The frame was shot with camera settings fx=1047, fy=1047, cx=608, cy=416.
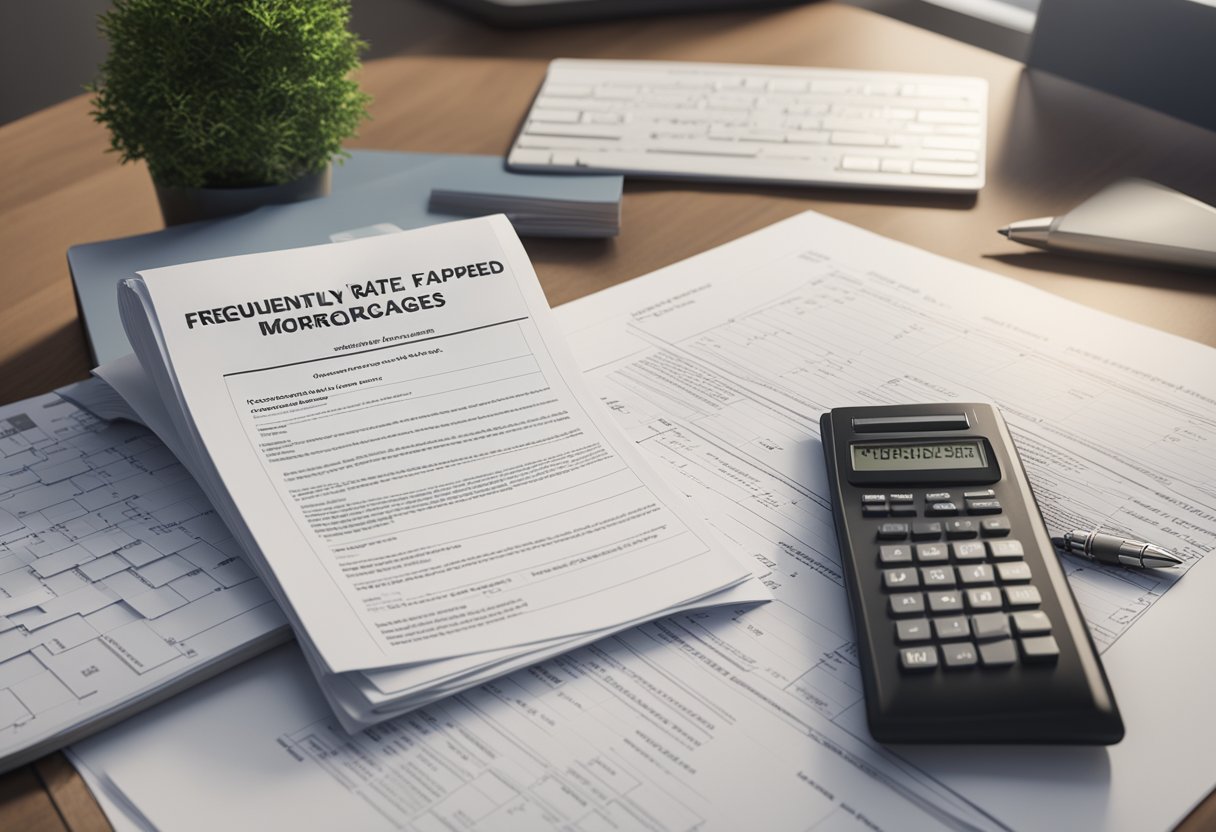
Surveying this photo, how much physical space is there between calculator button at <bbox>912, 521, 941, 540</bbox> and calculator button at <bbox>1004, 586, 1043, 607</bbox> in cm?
4

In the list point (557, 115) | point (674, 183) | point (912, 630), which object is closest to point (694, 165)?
point (674, 183)

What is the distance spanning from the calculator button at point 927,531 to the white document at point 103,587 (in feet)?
0.93

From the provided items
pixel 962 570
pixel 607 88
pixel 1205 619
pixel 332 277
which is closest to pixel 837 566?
pixel 962 570

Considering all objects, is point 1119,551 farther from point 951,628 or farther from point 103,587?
point 103,587

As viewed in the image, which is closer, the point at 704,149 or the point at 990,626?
the point at 990,626

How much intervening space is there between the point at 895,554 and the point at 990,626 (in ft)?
0.18

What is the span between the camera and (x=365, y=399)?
0.54 metres

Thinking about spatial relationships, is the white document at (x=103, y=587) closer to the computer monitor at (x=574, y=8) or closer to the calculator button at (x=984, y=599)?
the calculator button at (x=984, y=599)

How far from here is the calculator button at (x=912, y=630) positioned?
0.43m

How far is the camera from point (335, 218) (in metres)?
0.75

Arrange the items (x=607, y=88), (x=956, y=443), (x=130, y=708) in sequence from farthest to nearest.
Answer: (x=607, y=88) < (x=956, y=443) < (x=130, y=708)

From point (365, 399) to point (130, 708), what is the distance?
0.18m

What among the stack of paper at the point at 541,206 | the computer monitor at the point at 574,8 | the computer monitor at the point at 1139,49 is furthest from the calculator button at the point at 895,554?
the computer monitor at the point at 574,8

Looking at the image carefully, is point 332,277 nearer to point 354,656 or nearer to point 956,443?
point 354,656
